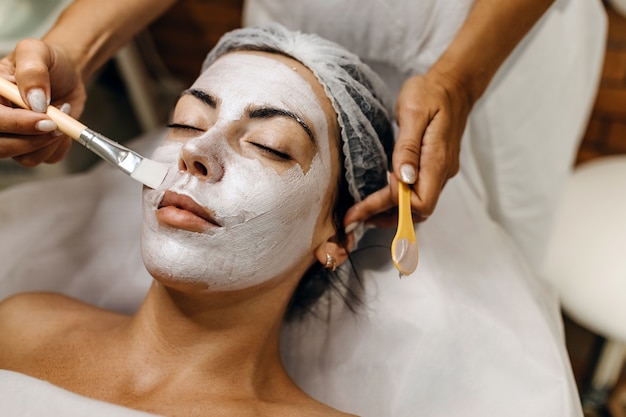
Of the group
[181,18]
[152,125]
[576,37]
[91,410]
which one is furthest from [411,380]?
[181,18]

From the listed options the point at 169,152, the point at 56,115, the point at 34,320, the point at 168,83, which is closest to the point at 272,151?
the point at 169,152

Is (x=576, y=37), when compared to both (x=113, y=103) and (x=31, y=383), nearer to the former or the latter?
(x=31, y=383)

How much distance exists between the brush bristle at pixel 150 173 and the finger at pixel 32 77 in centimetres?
17

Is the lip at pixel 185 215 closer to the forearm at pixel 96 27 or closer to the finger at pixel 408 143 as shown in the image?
the finger at pixel 408 143

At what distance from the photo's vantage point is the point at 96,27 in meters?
1.31

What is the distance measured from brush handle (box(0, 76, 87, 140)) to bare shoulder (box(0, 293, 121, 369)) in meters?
0.39

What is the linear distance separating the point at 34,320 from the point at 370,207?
2.10 ft

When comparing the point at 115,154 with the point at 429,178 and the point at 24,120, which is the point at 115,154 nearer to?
the point at 24,120

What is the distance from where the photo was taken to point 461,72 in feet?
3.77

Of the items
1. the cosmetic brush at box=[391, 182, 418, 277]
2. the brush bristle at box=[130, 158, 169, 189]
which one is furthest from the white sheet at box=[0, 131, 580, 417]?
the brush bristle at box=[130, 158, 169, 189]

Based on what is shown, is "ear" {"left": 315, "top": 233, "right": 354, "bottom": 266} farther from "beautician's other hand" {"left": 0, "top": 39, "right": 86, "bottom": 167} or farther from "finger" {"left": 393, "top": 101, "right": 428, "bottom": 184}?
"beautician's other hand" {"left": 0, "top": 39, "right": 86, "bottom": 167}

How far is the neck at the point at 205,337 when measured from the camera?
3.43 ft

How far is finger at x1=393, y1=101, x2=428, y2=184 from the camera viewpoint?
97 cm

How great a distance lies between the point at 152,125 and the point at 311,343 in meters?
1.19
